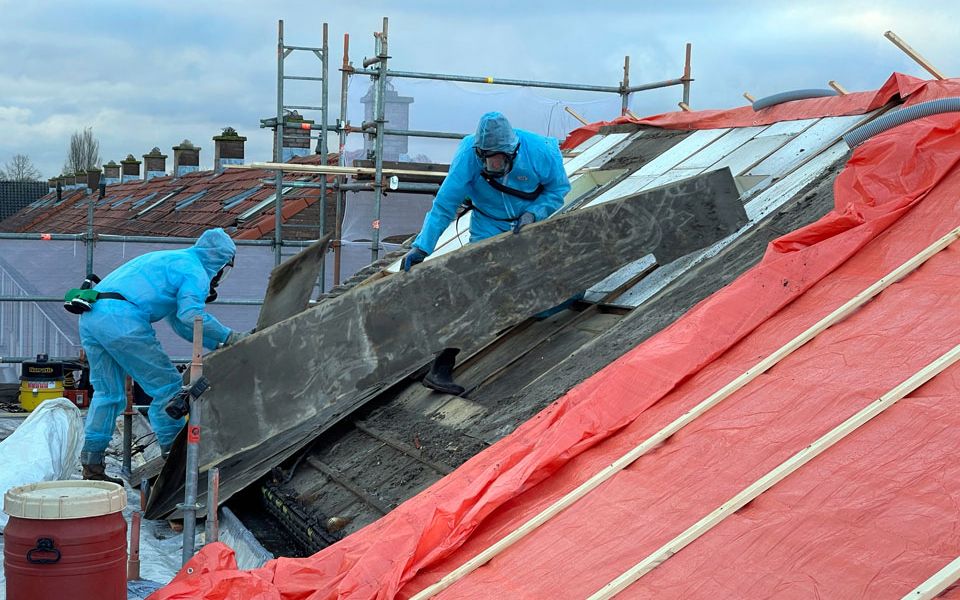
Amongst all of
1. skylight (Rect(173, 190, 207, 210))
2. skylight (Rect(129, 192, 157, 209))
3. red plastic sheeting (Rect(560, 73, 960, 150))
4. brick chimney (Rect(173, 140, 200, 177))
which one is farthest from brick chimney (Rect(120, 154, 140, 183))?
red plastic sheeting (Rect(560, 73, 960, 150))

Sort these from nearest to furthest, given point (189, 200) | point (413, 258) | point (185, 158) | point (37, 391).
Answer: point (413, 258) < point (37, 391) < point (189, 200) < point (185, 158)

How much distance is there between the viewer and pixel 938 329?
3656 millimetres

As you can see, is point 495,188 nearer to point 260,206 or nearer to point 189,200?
point 260,206

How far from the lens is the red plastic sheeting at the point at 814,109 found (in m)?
6.02

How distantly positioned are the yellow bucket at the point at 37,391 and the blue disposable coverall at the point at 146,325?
11.0 ft

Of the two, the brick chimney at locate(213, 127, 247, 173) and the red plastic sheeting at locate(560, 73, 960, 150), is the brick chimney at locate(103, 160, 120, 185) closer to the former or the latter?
the brick chimney at locate(213, 127, 247, 173)

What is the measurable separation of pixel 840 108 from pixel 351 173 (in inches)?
230

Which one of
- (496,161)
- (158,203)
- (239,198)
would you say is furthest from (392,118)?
(158,203)

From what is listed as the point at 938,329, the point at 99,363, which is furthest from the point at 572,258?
the point at 99,363

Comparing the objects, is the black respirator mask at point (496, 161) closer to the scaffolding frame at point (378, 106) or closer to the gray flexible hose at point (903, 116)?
the gray flexible hose at point (903, 116)

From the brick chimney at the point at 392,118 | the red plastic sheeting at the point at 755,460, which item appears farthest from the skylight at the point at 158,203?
the red plastic sheeting at the point at 755,460

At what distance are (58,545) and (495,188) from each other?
10.4 feet

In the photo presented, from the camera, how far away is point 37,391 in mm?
10180

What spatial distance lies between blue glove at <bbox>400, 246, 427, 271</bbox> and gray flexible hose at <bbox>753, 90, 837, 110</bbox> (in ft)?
10.6
